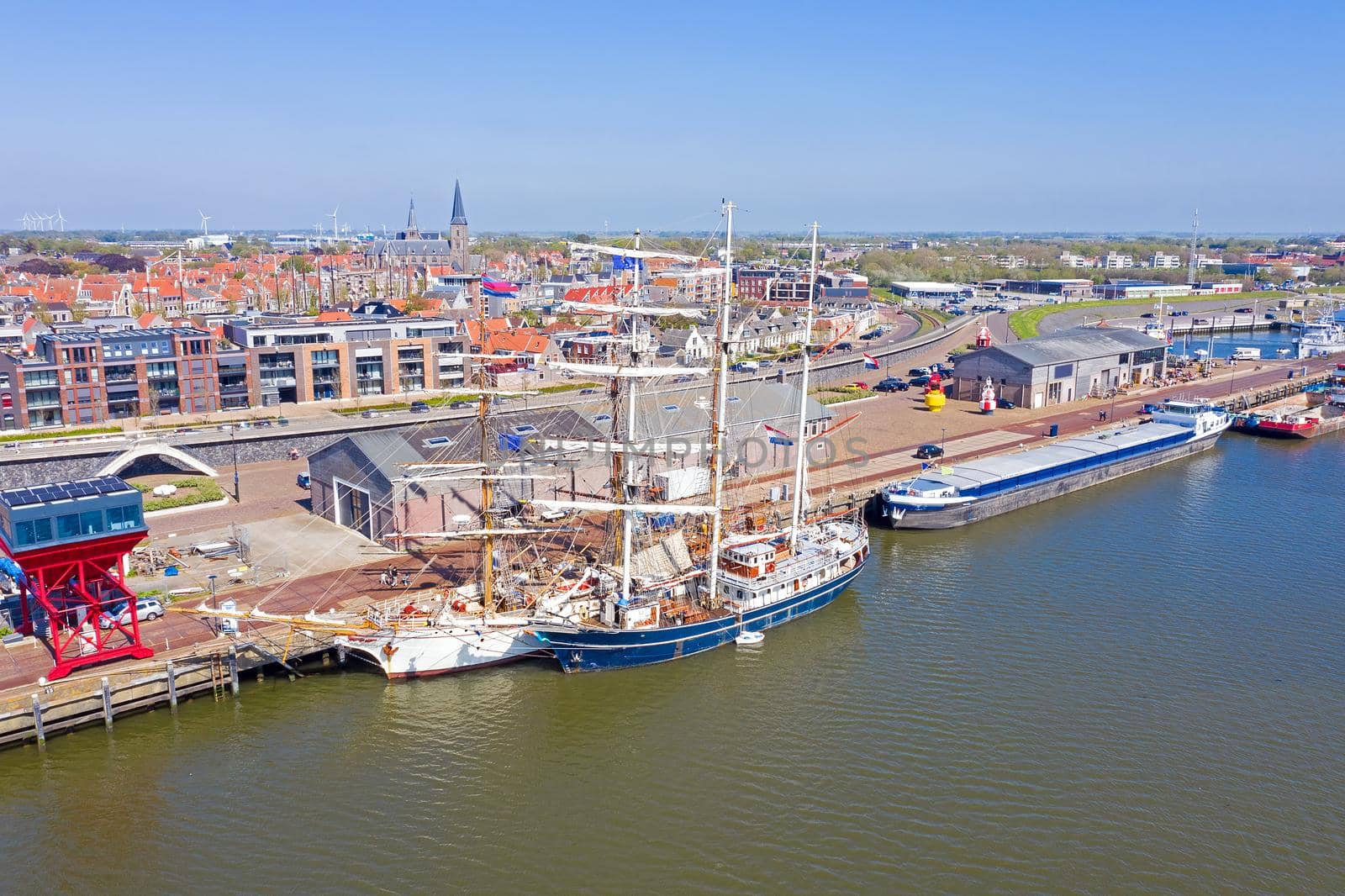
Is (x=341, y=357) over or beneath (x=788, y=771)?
over

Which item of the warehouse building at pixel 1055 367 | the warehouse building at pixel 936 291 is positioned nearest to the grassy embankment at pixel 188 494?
the warehouse building at pixel 1055 367

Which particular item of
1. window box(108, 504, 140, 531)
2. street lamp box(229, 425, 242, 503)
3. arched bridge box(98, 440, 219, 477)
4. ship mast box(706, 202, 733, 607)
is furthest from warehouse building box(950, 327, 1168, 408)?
window box(108, 504, 140, 531)

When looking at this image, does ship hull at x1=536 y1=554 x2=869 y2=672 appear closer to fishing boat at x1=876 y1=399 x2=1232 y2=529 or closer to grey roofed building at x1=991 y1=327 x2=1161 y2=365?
fishing boat at x1=876 y1=399 x2=1232 y2=529

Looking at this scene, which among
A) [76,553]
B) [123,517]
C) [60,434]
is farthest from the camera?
[60,434]

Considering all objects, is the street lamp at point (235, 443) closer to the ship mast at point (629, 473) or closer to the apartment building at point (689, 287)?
the ship mast at point (629, 473)

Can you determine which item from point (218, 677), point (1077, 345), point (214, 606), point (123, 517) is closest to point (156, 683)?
point (218, 677)

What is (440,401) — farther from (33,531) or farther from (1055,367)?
(1055,367)

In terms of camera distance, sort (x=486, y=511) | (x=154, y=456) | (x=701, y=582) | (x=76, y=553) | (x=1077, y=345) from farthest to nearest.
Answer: (x=1077, y=345)
(x=154, y=456)
(x=701, y=582)
(x=486, y=511)
(x=76, y=553)
